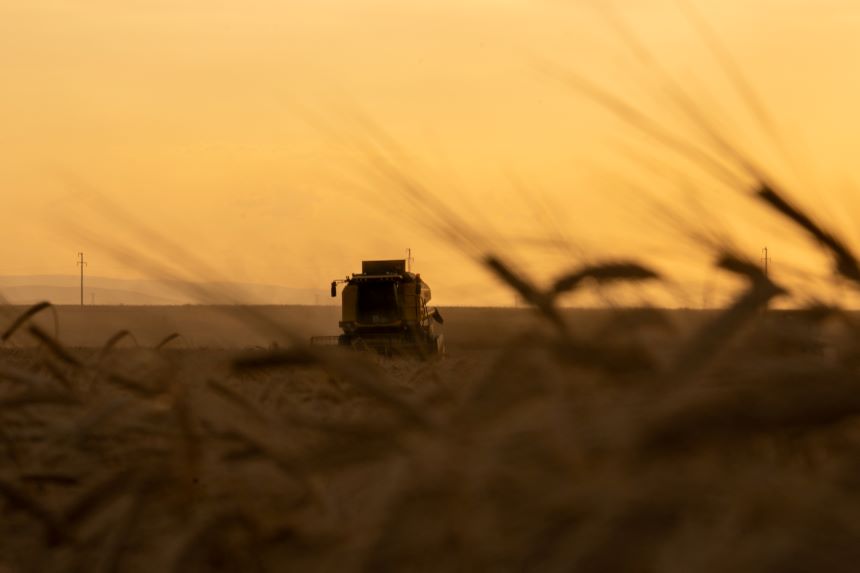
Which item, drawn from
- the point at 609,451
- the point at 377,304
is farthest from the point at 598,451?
the point at 377,304

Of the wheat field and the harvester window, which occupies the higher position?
the harvester window

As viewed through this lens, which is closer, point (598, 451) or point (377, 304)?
point (598, 451)

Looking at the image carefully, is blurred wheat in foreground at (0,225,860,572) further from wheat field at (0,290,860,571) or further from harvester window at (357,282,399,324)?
harvester window at (357,282,399,324)

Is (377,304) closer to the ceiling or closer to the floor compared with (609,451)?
closer to the ceiling

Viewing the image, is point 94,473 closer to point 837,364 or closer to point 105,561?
point 105,561

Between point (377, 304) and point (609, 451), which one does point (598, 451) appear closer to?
point (609, 451)

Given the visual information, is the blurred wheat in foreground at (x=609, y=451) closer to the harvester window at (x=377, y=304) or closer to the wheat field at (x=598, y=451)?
the wheat field at (x=598, y=451)

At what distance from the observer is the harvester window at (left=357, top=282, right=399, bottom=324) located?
22422mm

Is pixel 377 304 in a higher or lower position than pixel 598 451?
higher

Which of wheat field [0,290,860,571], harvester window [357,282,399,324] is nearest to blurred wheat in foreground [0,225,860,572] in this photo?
wheat field [0,290,860,571]

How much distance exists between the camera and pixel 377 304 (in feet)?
74.2

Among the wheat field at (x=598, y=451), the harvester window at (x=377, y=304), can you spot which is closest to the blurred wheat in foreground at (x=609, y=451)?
the wheat field at (x=598, y=451)

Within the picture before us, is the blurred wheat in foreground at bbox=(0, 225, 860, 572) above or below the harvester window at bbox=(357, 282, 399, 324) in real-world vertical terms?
below

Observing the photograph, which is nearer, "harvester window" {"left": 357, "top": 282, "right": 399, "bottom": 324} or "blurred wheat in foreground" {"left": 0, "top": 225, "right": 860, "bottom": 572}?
"blurred wheat in foreground" {"left": 0, "top": 225, "right": 860, "bottom": 572}
